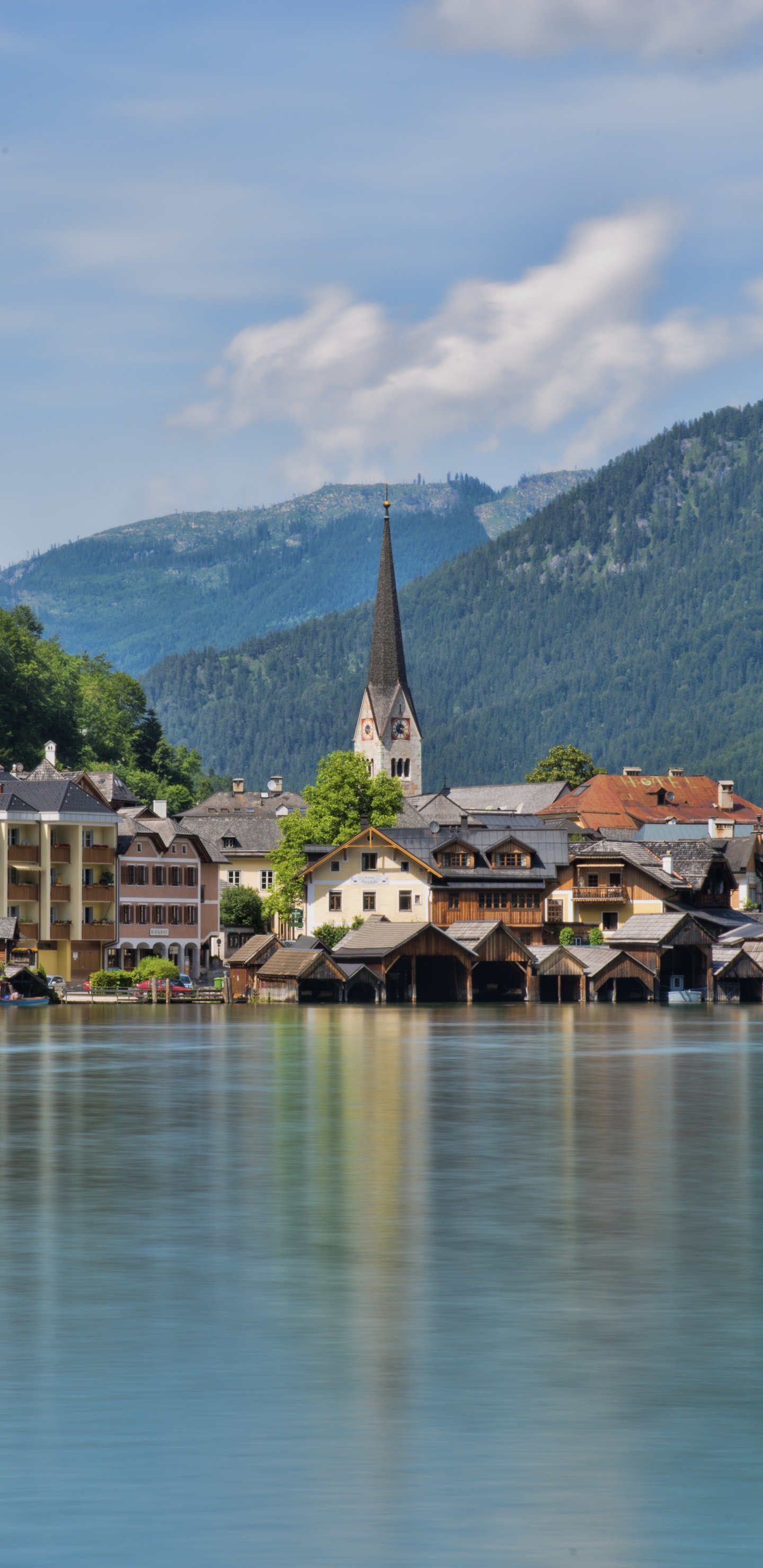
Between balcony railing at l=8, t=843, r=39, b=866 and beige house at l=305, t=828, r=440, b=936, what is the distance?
53.7ft

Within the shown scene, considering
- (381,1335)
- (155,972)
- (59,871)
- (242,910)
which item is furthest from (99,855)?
(381,1335)

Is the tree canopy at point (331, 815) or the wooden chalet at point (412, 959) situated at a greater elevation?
the tree canopy at point (331, 815)

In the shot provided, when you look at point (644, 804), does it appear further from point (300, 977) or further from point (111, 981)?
point (111, 981)

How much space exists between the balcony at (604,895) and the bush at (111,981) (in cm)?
2852

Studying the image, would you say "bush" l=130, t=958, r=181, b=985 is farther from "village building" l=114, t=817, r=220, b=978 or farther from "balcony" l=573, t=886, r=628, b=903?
"balcony" l=573, t=886, r=628, b=903

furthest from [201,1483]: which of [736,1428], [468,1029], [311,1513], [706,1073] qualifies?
[468,1029]

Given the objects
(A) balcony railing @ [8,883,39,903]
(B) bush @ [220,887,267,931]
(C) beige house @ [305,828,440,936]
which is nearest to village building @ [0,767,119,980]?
(A) balcony railing @ [8,883,39,903]

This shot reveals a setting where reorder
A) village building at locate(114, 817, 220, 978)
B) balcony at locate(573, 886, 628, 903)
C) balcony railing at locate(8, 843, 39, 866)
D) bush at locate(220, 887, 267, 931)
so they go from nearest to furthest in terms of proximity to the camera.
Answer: balcony railing at locate(8, 843, 39, 866) → balcony at locate(573, 886, 628, 903) → village building at locate(114, 817, 220, 978) → bush at locate(220, 887, 267, 931)

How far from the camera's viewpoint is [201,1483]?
1603 centimetres

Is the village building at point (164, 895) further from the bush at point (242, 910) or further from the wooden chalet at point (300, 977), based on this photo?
the wooden chalet at point (300, 977)

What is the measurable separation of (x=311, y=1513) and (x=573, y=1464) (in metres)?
2.55

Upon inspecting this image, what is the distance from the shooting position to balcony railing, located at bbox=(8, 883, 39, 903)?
4611 inches

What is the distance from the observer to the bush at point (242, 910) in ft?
456

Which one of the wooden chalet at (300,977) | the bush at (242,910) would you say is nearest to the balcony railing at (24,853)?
the wooden chalet at (300,977)
